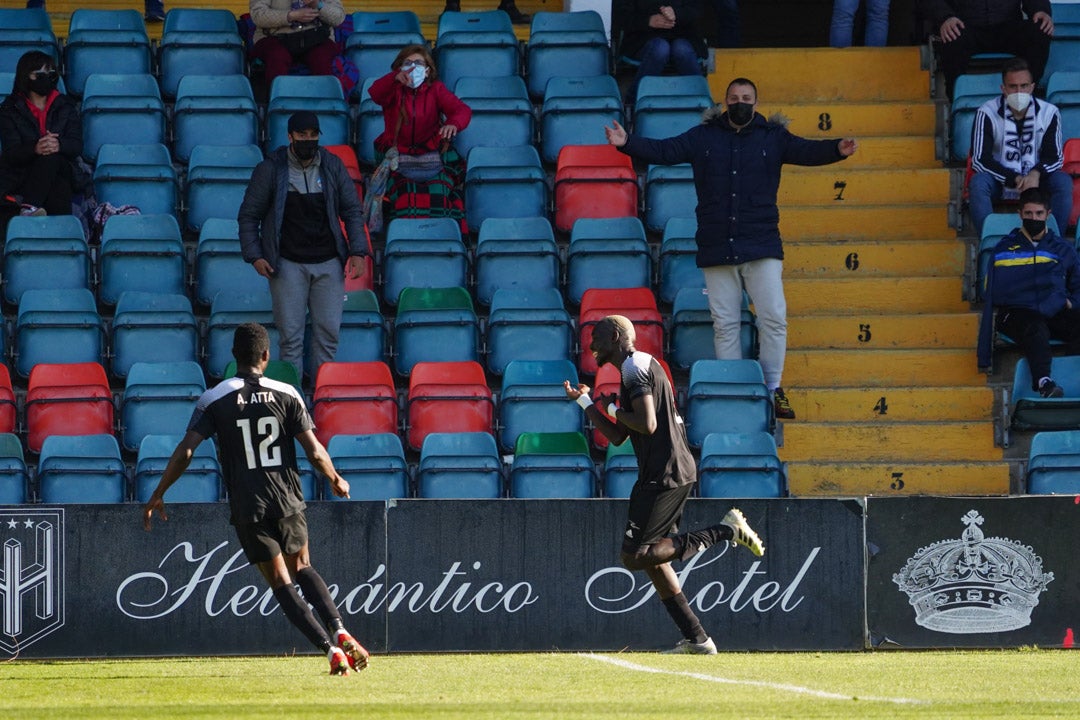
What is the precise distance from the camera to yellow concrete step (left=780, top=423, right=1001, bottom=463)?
12.2 metres

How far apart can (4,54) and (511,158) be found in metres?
4.15

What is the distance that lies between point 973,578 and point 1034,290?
270cm

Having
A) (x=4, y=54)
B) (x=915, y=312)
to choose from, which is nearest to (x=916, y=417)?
(x=915, y=312)

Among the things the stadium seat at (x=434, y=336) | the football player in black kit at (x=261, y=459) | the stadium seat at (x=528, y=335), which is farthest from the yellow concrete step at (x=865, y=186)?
the football player in black kit at (x=261, y=459)

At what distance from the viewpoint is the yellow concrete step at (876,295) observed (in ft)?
43.5

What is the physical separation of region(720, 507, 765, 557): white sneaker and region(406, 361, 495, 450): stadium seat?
8.77 feet

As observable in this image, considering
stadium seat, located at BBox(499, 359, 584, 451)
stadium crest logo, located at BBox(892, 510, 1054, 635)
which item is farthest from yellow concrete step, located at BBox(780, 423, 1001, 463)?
→ stadium crest logo, located at BBox(892, 510, 1054, 635)

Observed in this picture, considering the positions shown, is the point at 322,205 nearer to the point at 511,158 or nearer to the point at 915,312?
the point at 511,158

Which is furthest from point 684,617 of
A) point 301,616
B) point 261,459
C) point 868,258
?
point 868,258

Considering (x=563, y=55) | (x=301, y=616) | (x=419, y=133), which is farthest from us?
(x=563, y=55)

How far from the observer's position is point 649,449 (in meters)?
9.02

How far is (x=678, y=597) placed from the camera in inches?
364

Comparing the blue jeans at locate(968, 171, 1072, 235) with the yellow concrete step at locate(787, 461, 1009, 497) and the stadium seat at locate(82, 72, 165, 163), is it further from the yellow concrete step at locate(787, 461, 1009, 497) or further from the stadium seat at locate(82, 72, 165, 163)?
the stadium seat at locate(82, 72, 165, 163)

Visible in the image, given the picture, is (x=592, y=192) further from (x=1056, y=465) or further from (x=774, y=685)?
(x=774, y=685)
